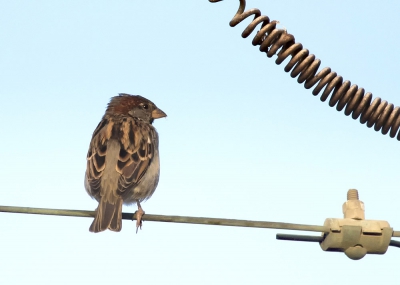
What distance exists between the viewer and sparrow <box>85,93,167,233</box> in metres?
7.34

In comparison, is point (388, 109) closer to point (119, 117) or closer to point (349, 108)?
point (349, 108)

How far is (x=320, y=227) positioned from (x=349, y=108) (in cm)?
76

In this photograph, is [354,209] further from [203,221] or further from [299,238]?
[203,221]

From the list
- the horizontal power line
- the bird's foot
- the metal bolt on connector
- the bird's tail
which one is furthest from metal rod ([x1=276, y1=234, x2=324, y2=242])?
the bird's foot

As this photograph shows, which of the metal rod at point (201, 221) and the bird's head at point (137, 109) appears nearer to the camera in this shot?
the metal rod at point (201, 221)

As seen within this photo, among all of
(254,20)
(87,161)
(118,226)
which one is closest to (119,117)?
(87,161)

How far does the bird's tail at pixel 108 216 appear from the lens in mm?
7008

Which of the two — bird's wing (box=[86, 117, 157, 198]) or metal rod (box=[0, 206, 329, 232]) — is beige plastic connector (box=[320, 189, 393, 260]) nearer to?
Result: metal rod (box=[0, 206, 329, 232])

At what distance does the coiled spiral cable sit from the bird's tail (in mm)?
3311

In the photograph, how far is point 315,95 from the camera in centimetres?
425

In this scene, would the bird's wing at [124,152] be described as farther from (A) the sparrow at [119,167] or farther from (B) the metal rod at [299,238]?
(B) the metal rod at [299,238]

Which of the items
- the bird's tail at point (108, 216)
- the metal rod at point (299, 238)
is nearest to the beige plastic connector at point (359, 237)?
the metal rod at point (299, 238)

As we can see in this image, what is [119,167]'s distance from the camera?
25.5 ft

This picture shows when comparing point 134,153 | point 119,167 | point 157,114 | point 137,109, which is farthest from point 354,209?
point 137,109
